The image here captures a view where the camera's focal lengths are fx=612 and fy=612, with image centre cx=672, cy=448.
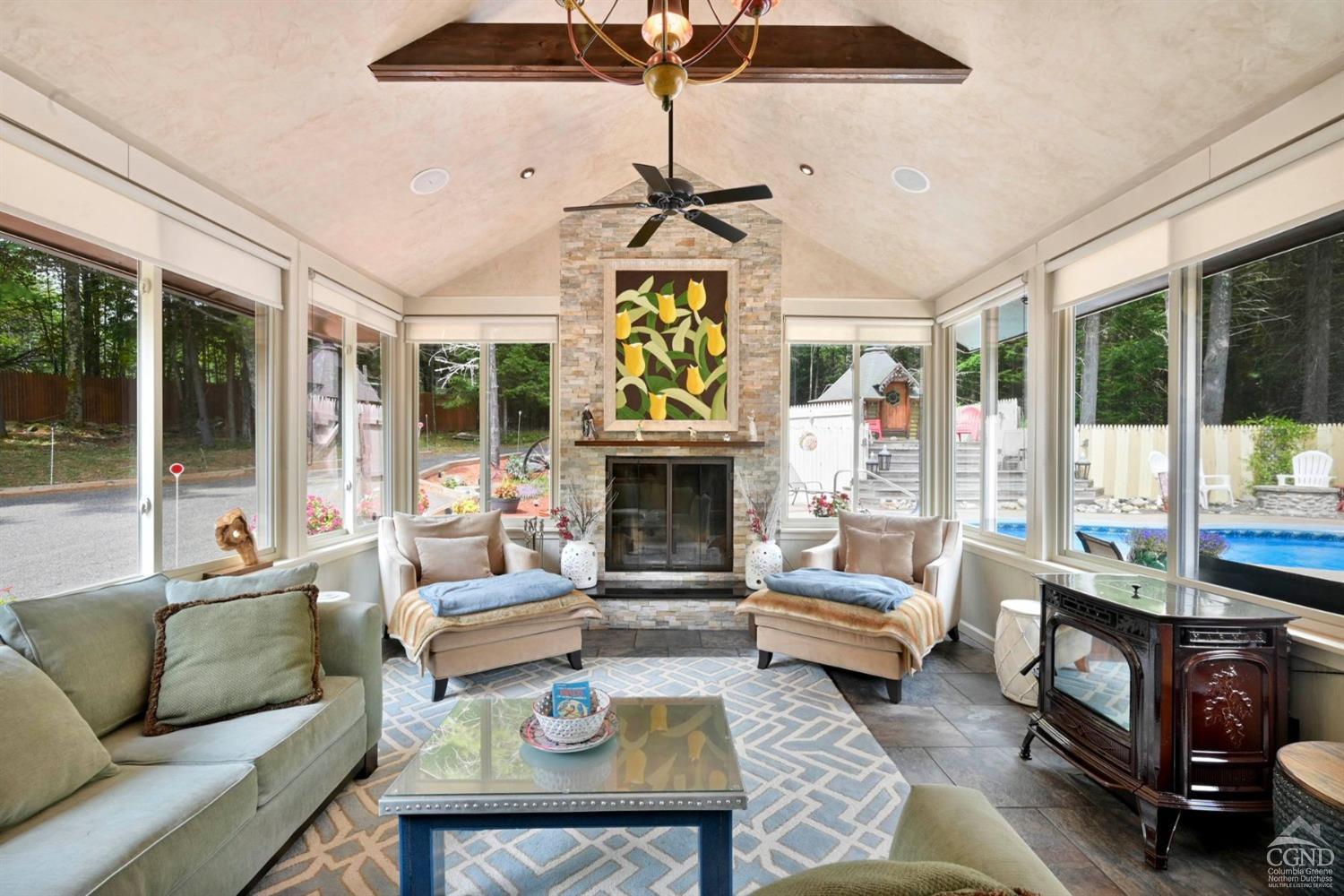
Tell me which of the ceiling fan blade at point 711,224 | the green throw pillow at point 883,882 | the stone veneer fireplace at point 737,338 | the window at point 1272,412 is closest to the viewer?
the green throw pillow at point 883,882

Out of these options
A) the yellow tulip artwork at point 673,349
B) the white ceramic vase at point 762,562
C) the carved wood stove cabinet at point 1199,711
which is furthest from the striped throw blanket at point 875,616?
the yellow tulip artwork at point 673,349

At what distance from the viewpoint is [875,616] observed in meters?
3.37

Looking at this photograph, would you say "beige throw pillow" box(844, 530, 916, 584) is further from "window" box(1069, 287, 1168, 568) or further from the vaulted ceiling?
the vaulted ceiling

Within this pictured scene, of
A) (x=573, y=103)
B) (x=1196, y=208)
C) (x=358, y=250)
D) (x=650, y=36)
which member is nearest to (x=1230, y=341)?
(x=1196, y=208)

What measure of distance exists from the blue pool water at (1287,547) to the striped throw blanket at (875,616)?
1.36 metres

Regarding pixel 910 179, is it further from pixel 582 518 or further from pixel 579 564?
pixel 579 564

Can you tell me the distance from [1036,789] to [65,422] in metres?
4.01

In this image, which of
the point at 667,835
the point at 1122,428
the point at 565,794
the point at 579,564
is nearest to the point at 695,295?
the point at 579,564

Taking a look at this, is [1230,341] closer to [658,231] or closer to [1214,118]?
[1214,118]

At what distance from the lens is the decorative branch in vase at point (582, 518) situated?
477 cm

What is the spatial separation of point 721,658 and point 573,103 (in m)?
3.52

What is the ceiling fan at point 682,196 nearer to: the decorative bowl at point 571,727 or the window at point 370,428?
the decorative bowl at point 571,727

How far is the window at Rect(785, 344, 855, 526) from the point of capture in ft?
17.1

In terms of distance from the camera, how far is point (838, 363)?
524 centimetres
